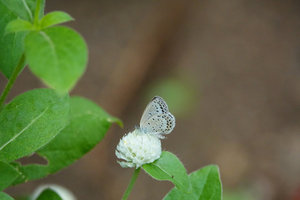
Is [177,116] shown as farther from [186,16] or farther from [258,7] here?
[258,7]

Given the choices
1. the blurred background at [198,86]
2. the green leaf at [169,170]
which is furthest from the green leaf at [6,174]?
the blurred background at [198,86]

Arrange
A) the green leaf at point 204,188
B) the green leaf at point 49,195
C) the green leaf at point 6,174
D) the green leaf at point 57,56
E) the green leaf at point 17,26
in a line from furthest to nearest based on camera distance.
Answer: the green leaf at point 49,195
the green leaf at point 204,188
the green leaf at point 6,174
the green leaf at point 17,26
the green leaf at point 57,56

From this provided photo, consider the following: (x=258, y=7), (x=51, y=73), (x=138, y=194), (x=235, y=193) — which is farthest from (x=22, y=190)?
(x=258, y=7)

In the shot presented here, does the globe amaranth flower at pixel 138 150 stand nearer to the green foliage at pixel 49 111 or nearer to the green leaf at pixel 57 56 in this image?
the green foliage at pixel 49 111

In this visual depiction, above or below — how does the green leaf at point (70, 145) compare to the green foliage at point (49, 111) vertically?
below

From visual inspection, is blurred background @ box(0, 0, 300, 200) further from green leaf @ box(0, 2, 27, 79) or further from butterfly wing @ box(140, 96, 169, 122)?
green leaf @ box(0, 2, 27, 79)

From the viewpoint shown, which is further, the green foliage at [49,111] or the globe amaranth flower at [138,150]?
the globe amaranth flower at [138,150]

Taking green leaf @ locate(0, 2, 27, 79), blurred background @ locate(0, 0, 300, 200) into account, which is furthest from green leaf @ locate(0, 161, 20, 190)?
blurred background @ locate(0, 0, 300, 200)
